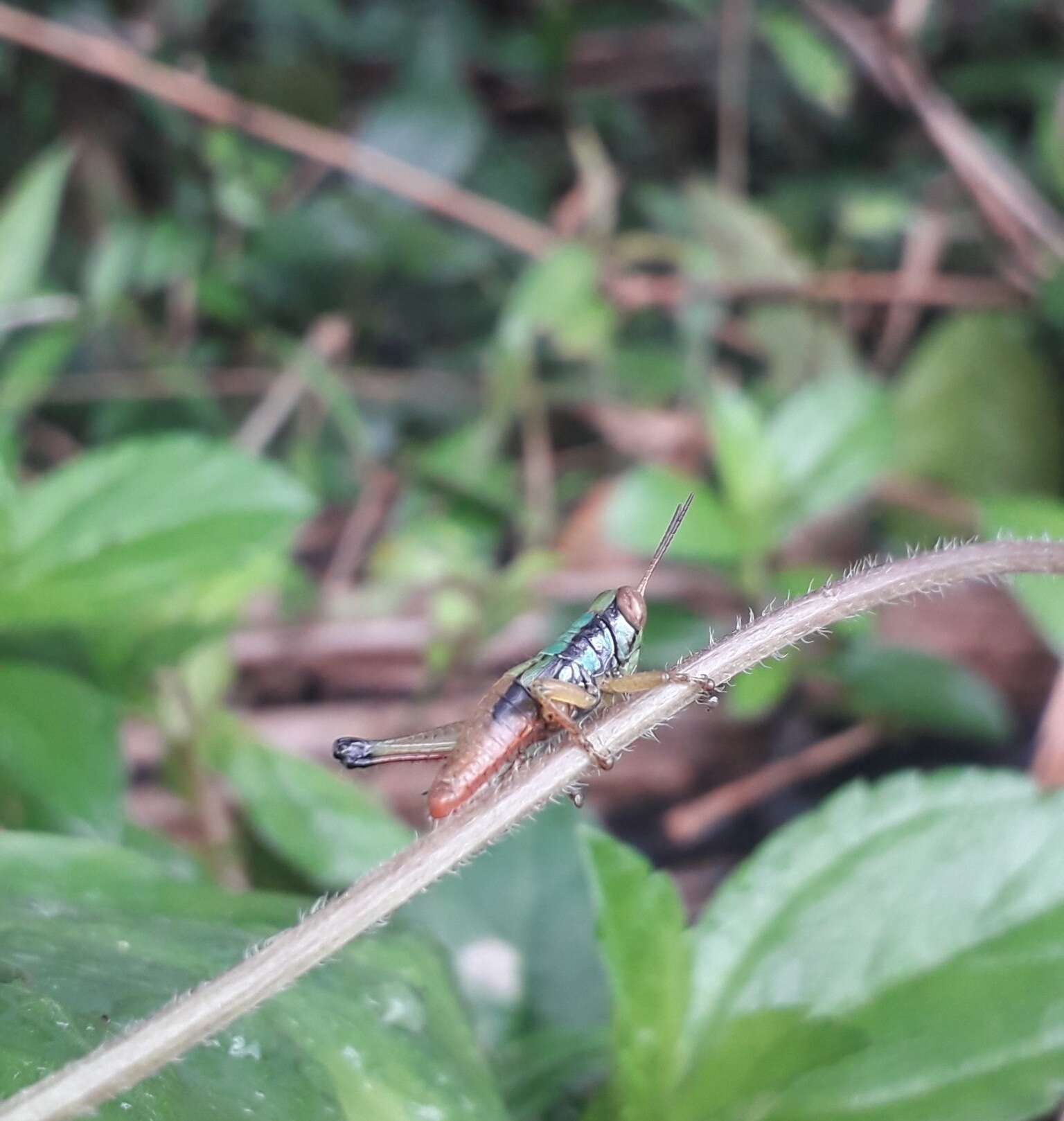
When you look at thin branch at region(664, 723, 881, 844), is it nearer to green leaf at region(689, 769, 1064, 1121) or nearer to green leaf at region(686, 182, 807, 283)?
green leaf at region(689, 769, 1064, 1121)

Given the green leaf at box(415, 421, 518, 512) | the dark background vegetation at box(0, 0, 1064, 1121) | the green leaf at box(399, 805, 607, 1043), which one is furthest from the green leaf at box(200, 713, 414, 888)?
the green leaf at box(415, 421, 518, 512)

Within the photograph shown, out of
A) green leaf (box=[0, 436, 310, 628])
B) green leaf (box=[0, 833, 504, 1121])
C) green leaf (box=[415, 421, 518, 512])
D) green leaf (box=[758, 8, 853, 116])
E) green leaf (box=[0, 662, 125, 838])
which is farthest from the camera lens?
green leaf (box=[415, 421, 518, 512])

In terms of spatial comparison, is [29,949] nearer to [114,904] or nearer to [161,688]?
[114,904]

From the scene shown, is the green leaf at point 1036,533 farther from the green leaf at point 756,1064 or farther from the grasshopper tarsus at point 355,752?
the grasshopper tarsus at point 355,752

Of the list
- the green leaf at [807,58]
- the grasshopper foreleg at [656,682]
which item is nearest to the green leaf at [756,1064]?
the grasshopper foreleg at [656,682]

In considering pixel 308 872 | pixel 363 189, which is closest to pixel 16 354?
pixel 363 189

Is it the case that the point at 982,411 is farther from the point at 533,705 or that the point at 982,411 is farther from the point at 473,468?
the point at 533,705
